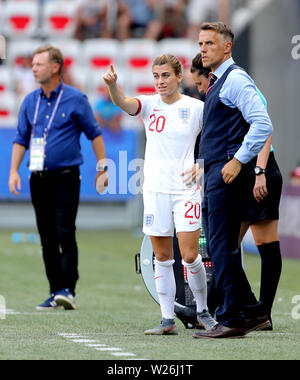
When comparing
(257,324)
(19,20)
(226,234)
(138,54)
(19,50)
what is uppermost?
(19,20)

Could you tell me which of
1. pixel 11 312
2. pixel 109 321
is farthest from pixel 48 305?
pixel 109 321

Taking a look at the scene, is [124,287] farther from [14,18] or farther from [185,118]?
[14,18]

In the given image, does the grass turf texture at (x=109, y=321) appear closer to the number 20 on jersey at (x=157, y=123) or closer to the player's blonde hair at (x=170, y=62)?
the number 20 on jersey at (x=157, y=123)

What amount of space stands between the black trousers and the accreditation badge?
0.08m

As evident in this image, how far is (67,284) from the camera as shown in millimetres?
8914

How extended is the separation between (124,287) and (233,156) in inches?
185

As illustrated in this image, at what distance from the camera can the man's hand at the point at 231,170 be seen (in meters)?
6.28

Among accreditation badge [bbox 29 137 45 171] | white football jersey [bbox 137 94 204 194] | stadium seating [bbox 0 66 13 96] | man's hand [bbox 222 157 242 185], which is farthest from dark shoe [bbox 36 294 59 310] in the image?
stadium seating [bbox 0 66 13 96]

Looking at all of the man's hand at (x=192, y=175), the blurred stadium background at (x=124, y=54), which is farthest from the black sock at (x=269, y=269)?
the blurred stadium background at (x=124, y=54)

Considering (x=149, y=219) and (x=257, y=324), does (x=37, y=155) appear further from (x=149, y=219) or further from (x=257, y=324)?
(x=257, y=324)

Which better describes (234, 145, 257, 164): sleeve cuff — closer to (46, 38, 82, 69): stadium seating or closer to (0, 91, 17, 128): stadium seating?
(0, 91, 17, 128): stadium seating

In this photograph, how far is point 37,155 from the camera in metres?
8.88

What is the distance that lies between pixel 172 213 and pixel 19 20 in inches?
641

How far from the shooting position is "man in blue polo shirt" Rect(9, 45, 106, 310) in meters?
8.89
